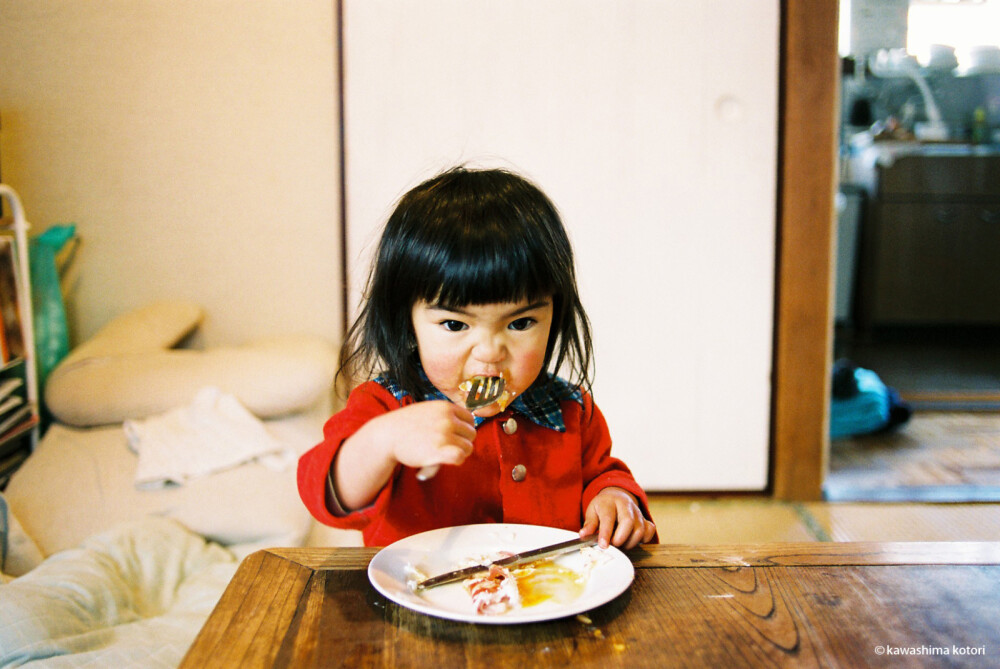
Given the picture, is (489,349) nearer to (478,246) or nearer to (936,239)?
(478,246)

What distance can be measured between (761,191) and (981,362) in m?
2.40

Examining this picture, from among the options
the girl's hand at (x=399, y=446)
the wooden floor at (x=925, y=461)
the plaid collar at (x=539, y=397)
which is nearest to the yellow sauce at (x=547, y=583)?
the girl's hand at (x=399, y=446)

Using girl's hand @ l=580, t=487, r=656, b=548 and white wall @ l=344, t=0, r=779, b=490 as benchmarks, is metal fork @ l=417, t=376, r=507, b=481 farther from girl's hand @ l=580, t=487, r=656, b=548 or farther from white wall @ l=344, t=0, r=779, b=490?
white wall @ l=344, t=0, r=779, b=490

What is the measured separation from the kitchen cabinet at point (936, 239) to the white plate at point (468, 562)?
3873 millimetres

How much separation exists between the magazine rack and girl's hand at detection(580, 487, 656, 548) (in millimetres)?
1375

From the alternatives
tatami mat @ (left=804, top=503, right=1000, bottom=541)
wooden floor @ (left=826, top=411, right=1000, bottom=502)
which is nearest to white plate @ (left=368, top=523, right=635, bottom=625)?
tatami mat @ (left=804, top=503, right=1000, bottom=541)

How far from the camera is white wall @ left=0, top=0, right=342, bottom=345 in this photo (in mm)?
2045

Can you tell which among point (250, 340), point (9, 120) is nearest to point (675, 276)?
point (250, 340)

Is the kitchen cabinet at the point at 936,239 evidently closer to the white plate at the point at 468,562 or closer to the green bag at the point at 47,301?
the green bag at the point at 47,301

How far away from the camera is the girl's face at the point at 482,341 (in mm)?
793

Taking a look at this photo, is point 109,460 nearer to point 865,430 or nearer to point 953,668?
point 953,668

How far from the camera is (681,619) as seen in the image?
0.62 metres

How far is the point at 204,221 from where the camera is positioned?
7.02 ft

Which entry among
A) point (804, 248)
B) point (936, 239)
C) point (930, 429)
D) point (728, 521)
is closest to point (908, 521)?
point (728, 521)
